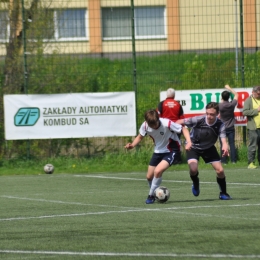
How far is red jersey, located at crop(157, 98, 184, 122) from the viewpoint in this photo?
18797mm

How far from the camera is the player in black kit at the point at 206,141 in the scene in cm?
1238

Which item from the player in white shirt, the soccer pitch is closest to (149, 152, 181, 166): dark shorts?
the player in white shirt

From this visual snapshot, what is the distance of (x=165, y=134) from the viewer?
1234cm

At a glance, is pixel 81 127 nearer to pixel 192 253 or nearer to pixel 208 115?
pixel 208 115

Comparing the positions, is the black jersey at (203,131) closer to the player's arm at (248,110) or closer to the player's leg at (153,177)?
the player's leg at (153,177)

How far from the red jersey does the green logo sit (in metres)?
3.34

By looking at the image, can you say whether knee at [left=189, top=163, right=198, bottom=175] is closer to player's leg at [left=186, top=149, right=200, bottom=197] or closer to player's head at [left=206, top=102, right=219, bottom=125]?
player's leg at [left=186, top=149, right=200, bottom=197]

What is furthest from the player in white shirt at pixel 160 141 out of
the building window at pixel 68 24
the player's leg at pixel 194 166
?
the building window at pixel 68 24

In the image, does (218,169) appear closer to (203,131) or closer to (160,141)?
(203,131)

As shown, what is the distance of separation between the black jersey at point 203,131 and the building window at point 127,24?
345 inches

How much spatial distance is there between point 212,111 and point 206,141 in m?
0.65

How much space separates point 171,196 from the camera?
43.6ft

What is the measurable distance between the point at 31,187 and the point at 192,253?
28.9ft

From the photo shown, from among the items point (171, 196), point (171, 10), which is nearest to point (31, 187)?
point (171, 196)
